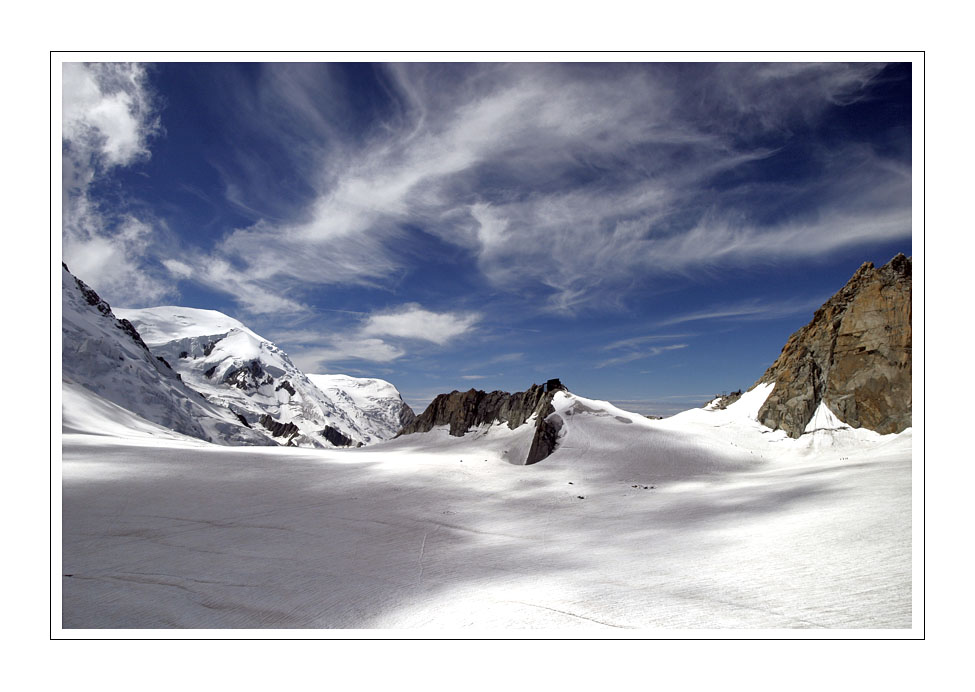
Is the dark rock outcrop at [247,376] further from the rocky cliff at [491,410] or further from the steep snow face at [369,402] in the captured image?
the rocky cliff at [491,410]

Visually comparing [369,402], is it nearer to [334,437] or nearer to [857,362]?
[334,437]

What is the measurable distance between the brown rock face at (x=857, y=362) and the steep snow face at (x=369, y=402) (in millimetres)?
150107

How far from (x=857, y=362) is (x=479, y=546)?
1575 centimetres

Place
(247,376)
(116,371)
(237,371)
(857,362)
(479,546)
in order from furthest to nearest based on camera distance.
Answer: (247,376) → (237,371) → (116,371) → (857,362) → (479,546)

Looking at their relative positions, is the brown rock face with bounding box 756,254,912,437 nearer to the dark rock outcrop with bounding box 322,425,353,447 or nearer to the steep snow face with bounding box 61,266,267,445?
the steep snow face with bounding box 61,266,267,445

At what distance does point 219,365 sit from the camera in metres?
126

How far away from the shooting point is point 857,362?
627 inches

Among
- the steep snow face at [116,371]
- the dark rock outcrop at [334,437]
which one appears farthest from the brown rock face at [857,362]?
the dark rock outcrop at [334,437]

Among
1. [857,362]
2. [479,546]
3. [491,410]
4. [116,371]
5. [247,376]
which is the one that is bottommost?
[247,376]

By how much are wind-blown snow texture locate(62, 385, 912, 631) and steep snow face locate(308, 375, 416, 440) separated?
498ft

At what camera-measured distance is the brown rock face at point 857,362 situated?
14.2m

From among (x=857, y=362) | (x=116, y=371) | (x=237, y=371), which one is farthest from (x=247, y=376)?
(x=857, y=362)
